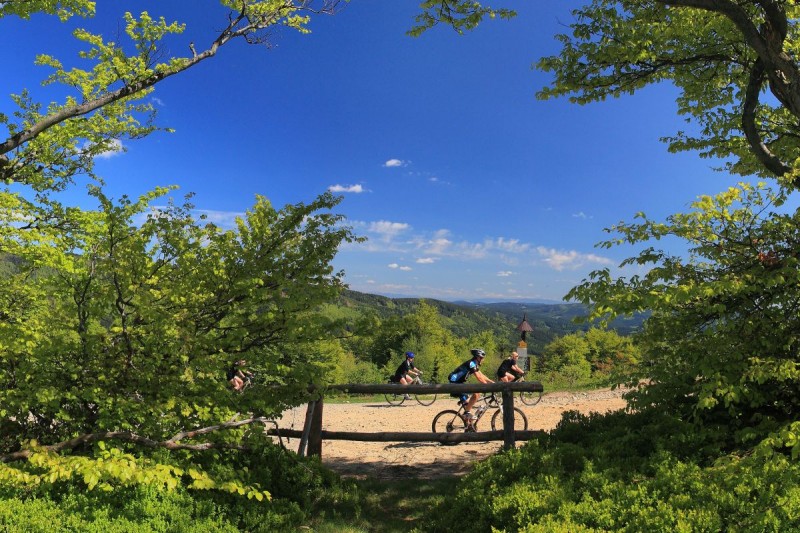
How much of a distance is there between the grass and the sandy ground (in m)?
0.58

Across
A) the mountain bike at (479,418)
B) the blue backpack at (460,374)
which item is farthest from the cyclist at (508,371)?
the blue backpack at (460,374)

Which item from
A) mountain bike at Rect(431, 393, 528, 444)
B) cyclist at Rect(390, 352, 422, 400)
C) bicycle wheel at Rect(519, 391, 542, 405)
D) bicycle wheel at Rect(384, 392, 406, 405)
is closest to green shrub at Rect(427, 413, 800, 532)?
mountain bike at Rect(431, 393, 528, 444)

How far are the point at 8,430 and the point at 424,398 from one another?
639 inches

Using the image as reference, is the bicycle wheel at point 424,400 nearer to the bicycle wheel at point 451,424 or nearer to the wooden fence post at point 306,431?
the bicycle wheel at point 451,424

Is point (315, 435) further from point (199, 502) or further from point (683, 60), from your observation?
point (683, 60)

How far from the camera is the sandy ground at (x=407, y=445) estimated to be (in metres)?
7.09

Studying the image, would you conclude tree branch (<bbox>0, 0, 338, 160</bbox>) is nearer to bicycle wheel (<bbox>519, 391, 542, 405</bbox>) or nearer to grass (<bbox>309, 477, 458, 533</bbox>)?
grass (<bbox>309, 477, 458, 533</bbox>)

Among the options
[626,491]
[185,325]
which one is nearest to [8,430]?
[185,325]

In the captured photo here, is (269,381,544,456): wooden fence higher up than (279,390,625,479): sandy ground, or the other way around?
(269,381,544,456): wooden fence

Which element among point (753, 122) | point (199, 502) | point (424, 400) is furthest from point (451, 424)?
point (424, 400)

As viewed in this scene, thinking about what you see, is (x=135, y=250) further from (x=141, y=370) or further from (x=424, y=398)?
(x=424, y=398)

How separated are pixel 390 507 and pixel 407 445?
340 cm

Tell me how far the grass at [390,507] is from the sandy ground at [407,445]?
0.58 m

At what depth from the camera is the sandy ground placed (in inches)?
279
